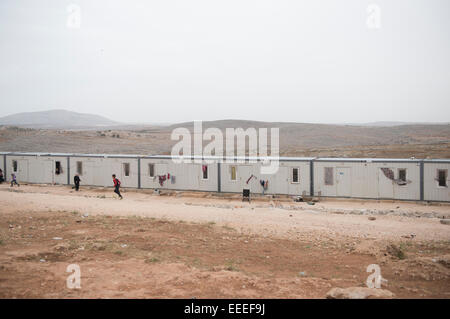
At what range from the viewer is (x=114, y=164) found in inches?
1013

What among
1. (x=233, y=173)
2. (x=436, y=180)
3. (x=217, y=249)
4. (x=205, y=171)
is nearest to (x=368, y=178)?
(x=436, y=180)

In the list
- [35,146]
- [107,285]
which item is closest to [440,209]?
[107,285]

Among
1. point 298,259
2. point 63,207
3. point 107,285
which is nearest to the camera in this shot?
point 107,285

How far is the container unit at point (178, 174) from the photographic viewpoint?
23.5m

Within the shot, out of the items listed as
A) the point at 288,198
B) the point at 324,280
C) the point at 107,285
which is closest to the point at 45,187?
the point at 288,198

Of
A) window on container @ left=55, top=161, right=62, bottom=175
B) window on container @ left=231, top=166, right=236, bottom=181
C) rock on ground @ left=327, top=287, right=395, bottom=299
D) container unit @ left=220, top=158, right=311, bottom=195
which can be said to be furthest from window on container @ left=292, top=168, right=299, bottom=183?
window on container @ left=55, top=161, right=62, bottom=175

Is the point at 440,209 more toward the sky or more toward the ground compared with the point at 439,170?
more toward the ground

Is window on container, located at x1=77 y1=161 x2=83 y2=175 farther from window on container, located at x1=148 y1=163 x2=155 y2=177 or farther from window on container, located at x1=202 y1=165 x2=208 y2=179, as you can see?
window on container, located at x1=202 y1=165 x2=208 y2=179

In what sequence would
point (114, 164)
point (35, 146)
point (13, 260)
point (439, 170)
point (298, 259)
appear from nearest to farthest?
point (13, 260) < point (298, 259) < point (439, 170) < point (114, 164) < point (35, 146)

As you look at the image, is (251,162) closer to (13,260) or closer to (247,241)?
(247,241)

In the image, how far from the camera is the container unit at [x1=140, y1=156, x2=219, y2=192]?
2350 centimetres

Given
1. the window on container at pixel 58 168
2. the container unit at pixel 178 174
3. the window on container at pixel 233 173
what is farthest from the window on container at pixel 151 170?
the window on container at pixel 58 168

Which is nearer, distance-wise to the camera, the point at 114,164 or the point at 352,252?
the point at 352,252
